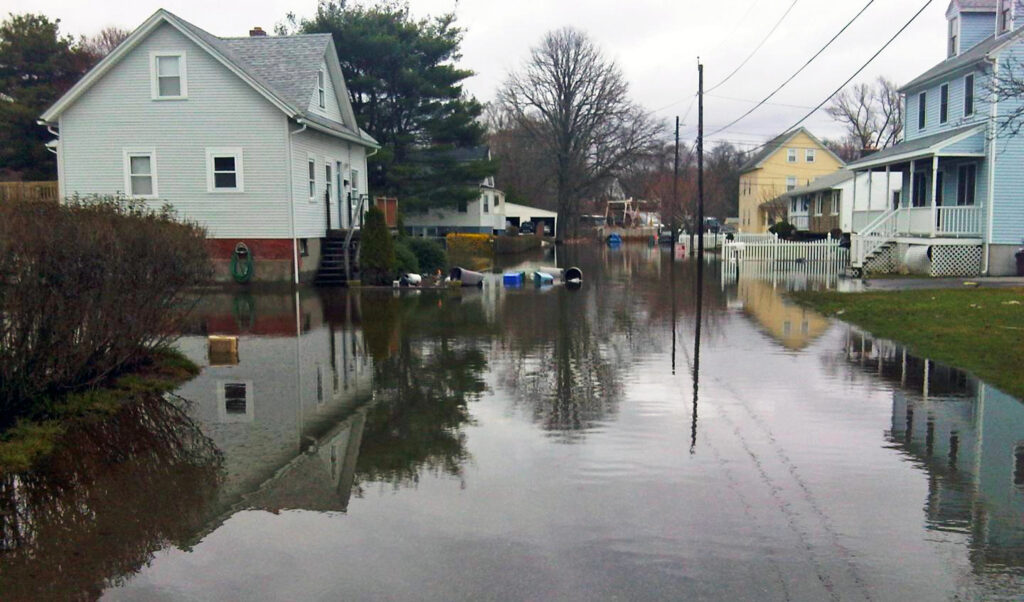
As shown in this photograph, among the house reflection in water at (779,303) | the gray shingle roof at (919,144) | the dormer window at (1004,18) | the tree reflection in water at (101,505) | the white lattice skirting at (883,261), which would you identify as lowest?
the tree reflection in water at (101,505)

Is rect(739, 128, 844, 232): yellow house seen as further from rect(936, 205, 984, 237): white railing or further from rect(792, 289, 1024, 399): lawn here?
rect(792, 289, 1024, 399): lawn

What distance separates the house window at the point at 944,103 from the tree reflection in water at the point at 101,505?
31.4 meters

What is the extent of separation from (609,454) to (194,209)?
69.8ft

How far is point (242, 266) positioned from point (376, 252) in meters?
3.91

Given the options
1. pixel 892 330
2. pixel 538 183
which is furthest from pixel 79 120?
pixel 538 183

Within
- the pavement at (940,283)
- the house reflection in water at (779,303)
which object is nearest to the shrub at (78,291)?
the house reflection in water at (779,303)

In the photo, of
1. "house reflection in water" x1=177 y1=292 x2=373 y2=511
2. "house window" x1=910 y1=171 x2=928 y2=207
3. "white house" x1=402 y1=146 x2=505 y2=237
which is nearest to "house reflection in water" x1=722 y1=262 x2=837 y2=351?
"house window" x1=910 y1=171 x2=928 y2=207

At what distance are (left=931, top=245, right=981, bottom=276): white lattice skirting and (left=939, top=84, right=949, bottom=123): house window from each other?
567 cm

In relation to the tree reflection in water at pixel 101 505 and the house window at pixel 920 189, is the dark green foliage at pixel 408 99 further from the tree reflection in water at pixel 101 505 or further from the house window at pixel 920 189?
the tree reflection in water at pixel 101 505

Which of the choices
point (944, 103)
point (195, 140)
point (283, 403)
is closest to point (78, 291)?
point (283, 403)

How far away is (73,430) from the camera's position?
8.52 m

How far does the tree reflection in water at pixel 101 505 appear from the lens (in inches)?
212

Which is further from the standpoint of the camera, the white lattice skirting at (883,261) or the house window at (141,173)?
the white lattice skirting at (883,261)

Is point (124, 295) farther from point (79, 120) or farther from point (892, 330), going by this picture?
point (79, 120)
